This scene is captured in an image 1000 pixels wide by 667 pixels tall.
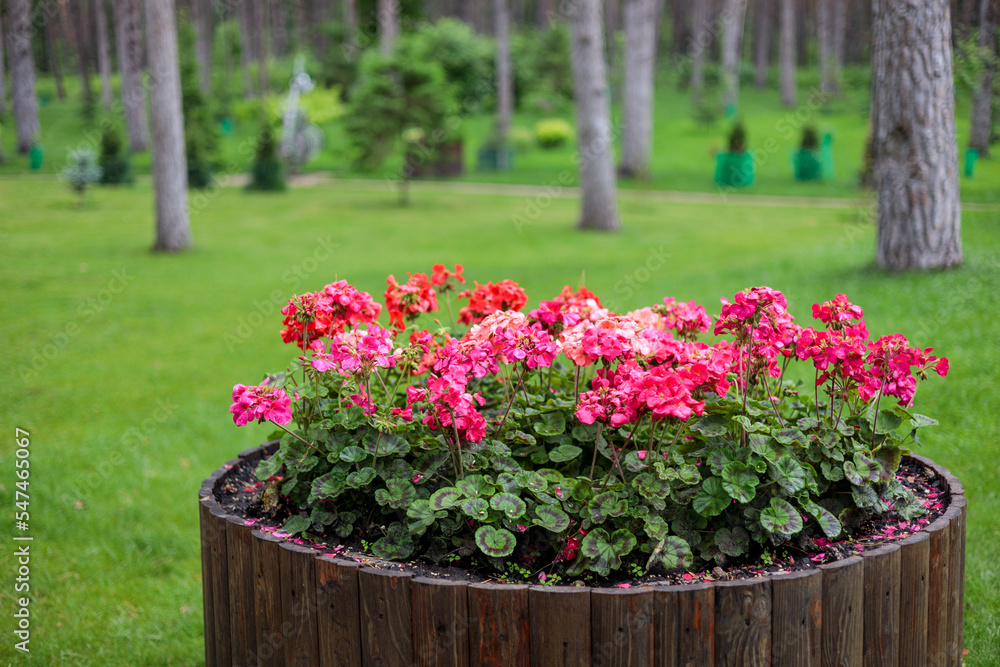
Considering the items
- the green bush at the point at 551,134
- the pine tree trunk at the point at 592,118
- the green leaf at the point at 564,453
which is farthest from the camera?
the green bush at the point at 551,134

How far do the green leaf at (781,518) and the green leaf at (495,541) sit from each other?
61 centimetres

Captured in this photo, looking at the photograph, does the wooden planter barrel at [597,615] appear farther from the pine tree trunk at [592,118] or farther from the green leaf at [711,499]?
the pine tree trunk at [592,118]

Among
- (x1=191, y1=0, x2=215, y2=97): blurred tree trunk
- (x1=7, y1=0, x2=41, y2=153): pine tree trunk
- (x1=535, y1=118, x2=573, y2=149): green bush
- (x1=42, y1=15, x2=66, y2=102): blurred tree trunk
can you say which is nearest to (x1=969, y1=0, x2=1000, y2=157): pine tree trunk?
(x1=535, y1=118, x2=573, y2=149): green bush

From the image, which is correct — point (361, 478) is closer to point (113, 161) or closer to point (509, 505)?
point (509, 505)

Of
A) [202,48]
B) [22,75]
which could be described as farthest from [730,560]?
[202,48]

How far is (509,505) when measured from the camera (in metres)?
2.09

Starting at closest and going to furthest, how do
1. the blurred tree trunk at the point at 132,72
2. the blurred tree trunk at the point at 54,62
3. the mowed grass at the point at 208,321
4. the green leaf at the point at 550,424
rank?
the green leaf at the point at 550,424 < the mowed grass at the point at 208,321 < the blurred tree trunk at the point at 132,72 < the blurred tree trunk at the point at 54,62

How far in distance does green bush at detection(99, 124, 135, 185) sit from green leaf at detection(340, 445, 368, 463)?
18.6m

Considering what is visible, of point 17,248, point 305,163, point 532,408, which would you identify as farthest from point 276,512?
point 305,163

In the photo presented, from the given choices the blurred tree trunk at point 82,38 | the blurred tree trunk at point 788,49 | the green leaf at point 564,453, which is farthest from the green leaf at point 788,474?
the blurred tree trunk at point 82,38

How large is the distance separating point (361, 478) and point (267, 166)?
17.5 meters

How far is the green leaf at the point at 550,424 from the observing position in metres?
2.46

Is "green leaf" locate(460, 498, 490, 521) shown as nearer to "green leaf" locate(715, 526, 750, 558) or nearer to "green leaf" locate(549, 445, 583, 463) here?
"green leaf" locate(549, 445, 583, 463)

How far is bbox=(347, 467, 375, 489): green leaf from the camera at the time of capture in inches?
87.7
